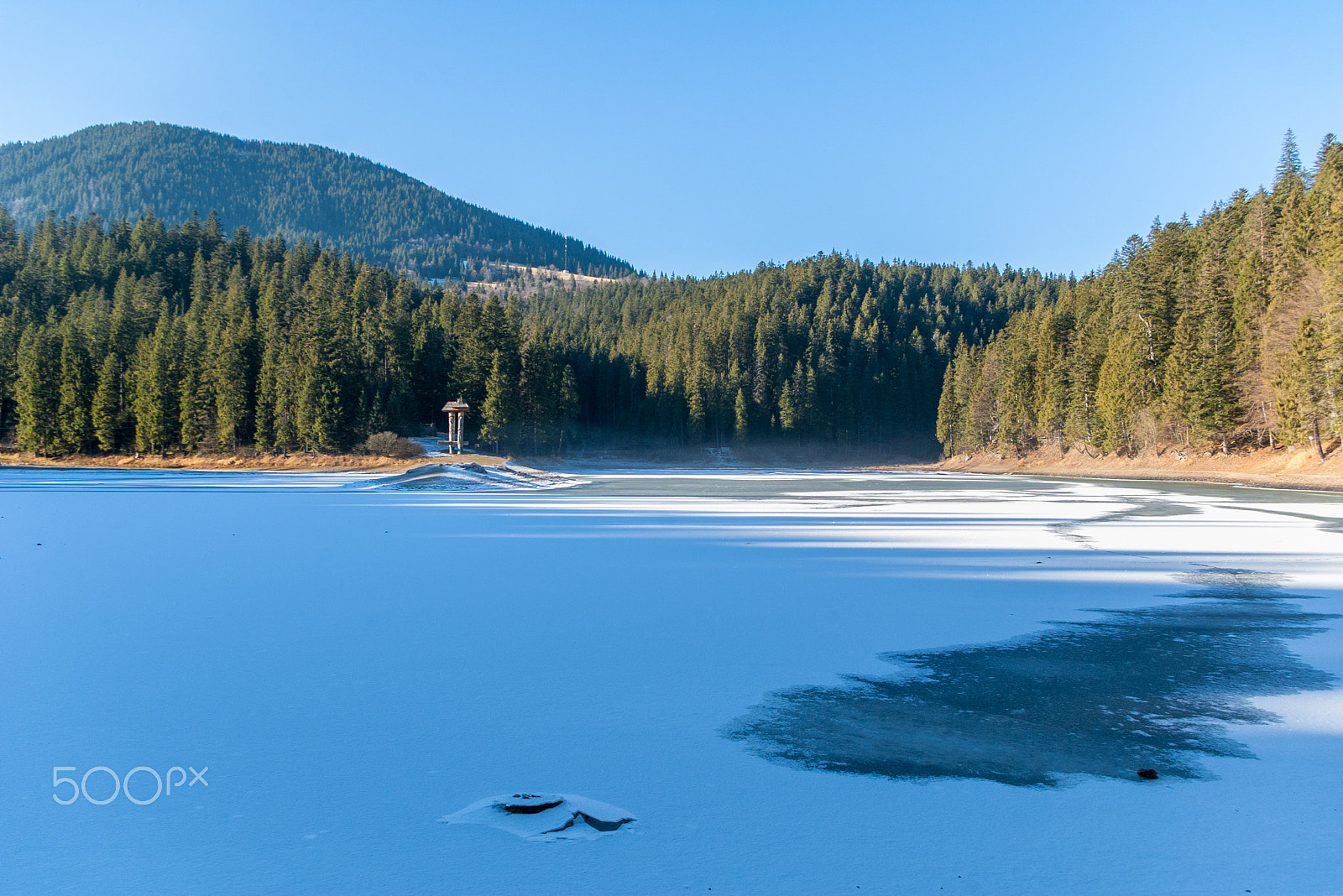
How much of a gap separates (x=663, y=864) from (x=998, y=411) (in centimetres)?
9345

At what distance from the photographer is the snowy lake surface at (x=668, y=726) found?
333 centimetres

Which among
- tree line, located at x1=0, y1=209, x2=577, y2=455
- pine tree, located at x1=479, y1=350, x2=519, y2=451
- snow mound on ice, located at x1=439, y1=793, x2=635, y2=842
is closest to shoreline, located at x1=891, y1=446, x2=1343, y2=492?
snow mound on ice, located at x1=439, y1=793, x2=635, y2=842

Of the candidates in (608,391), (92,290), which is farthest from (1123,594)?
(92,290)

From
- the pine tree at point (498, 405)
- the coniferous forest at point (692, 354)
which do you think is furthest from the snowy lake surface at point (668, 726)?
the pine tree at point (498, 405)

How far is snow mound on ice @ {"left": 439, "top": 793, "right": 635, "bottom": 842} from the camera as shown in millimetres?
3521

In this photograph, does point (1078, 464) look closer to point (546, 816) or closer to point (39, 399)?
point (546, 816)

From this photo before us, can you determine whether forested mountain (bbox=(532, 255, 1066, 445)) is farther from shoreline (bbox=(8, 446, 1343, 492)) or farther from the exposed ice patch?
the exposed ice patch

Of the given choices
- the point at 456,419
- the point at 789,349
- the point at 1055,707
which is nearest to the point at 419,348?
the point at 456,419

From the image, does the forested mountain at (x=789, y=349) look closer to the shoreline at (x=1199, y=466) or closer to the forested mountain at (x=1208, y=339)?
the forested mountain at (x=1208, y=339)

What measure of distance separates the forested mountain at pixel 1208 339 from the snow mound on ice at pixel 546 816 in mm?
48920

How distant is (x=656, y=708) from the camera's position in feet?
17.4

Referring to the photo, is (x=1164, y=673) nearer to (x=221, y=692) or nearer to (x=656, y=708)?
(x=656, y=708)

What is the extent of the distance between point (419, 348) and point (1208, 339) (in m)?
69.0

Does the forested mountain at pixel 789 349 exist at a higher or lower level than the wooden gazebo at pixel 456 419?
higher
